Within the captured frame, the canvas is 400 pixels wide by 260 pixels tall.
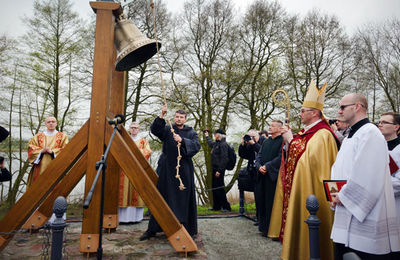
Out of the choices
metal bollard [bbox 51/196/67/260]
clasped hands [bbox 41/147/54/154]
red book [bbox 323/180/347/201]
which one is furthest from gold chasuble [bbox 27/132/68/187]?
red book [bbox 323/180/347/201]

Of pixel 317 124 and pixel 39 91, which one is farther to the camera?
pixel 39 91

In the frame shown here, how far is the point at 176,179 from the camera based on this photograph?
456 cm

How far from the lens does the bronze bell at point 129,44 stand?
10.8 ft

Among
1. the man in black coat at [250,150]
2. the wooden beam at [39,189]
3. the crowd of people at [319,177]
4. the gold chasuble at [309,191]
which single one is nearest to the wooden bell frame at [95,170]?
the wooden beam at [39,189]

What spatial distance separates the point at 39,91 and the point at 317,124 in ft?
36.6

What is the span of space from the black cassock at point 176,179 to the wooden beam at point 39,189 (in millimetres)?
1267

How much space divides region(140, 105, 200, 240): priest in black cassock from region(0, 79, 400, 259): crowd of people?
0.05ft

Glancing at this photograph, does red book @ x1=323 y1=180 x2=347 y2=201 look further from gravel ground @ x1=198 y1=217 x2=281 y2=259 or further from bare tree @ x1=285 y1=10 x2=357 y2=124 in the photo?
bare tree @ x1=285 y1=10 x2=357 y2=124

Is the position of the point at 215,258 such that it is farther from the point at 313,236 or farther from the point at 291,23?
the point at 291,23

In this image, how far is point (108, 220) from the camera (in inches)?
183

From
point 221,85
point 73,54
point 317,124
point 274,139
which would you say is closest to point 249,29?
point 221,85

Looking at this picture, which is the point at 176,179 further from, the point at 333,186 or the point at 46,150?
the point at 46,150

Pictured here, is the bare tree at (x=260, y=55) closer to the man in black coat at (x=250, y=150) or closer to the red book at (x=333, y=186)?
the man in black coat at (x=250, y=150)

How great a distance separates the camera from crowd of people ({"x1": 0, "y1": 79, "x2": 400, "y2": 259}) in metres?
2.31
